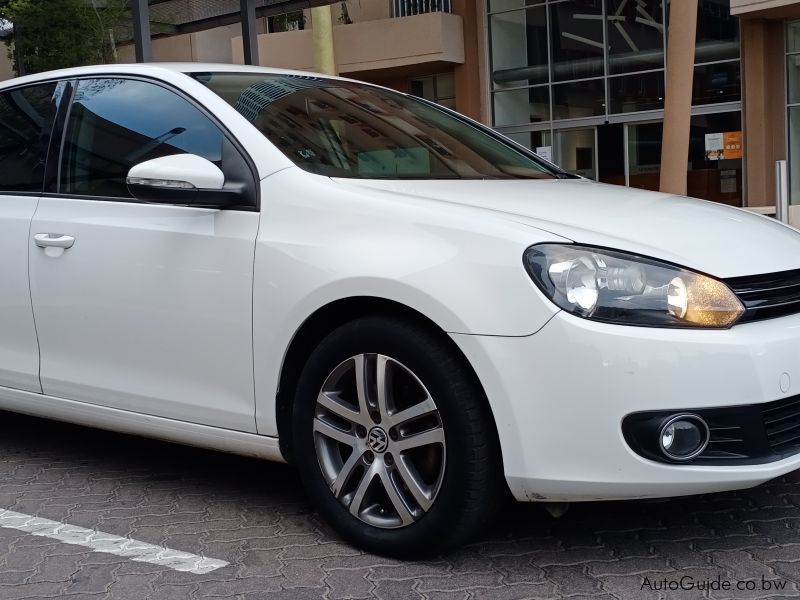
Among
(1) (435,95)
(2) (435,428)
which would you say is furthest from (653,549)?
(1) (435,95)

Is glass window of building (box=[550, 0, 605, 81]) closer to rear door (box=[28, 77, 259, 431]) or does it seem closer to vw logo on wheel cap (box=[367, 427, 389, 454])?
rear door (box=[28, 77, 259, 431])

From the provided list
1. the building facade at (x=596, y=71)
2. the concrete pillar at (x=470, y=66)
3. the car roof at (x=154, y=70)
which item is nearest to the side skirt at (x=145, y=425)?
the car roof at (x=154, y=70)

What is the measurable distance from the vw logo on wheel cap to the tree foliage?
19.2 metres

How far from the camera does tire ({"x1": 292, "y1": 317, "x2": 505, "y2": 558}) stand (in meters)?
2.88

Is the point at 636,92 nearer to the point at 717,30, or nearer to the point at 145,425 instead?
the point at 717,30

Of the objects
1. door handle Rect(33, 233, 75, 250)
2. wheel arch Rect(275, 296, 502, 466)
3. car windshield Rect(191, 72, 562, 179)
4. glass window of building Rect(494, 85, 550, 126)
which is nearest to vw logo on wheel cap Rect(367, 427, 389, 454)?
wheel arch Rect(275, 296, 502, 466)

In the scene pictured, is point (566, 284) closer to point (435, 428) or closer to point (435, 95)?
point (435, 428)

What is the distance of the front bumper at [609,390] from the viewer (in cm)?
269

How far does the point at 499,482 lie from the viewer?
293cm

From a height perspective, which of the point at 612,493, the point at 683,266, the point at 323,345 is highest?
the point at 683,266

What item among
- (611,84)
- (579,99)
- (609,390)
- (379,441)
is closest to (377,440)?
(379,441)

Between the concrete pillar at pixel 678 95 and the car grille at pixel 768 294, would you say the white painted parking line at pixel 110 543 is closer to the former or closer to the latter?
the car grille at pixel 768 294

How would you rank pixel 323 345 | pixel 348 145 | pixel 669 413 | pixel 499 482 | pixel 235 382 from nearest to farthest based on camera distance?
pixel 669 413 → pixel 499 482 → pixel 323 345 → pixel 235 382 → pixel 348 145

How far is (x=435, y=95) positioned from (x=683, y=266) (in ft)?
60.1
